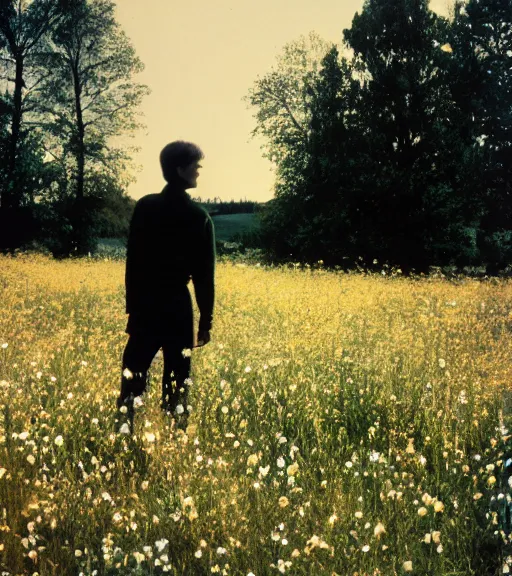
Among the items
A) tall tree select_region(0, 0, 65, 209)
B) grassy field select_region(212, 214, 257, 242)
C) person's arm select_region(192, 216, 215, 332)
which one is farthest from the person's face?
grassy field select_region(212, 214, 257, 242)

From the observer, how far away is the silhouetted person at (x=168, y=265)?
4.46m

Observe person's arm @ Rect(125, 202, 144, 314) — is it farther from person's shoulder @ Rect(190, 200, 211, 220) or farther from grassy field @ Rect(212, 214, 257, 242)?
grassy field @ Rect(212, 214, 257, 242)

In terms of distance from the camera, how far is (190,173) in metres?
4.41

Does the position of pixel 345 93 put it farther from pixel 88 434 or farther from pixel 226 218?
pixel 226 218

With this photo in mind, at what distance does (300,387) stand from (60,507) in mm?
2700

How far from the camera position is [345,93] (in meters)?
25.2

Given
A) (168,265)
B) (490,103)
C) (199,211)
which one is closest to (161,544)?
(168,265)

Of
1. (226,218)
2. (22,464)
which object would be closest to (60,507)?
(22,464)

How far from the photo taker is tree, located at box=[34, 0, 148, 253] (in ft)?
88.4

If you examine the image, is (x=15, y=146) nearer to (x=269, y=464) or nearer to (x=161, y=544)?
(x=269, y=464)

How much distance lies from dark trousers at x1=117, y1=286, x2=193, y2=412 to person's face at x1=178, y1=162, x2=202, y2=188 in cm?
79

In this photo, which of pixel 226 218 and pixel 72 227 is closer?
pixel 72 227

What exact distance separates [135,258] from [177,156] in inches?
31.4

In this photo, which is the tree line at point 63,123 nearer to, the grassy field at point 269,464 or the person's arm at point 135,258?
the grassy field at point 269,464
